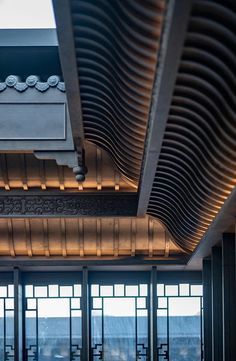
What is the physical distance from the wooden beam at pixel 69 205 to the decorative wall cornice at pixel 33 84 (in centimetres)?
399

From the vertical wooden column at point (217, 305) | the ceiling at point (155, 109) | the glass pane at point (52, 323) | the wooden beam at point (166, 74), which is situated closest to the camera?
the wooden beam at point (166, 74)

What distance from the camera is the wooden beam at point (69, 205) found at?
1823cm

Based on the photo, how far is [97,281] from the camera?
22969 mm

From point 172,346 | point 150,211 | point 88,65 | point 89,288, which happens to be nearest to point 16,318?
point 89,288

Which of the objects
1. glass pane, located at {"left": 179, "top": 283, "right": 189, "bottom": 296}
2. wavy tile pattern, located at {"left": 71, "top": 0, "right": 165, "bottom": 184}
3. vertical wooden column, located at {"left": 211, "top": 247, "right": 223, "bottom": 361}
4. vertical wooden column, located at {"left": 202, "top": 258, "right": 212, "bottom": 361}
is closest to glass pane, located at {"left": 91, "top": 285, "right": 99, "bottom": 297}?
glass pane, located at {"left": 179, "top": 283, "right": 189, "bottom": 296}

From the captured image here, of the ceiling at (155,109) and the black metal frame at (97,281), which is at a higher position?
the ceiling at (155,109)

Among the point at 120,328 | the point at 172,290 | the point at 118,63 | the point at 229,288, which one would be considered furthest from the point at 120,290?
the point at 118,63

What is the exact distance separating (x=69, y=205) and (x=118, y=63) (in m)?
8.31

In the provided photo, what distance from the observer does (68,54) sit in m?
9.90

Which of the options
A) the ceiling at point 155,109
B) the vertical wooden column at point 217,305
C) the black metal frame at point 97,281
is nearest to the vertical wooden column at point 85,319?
the black metal frame at point 97,281

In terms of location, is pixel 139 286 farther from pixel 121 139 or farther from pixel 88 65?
pixel 88 65

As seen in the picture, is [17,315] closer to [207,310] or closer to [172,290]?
[172,290]

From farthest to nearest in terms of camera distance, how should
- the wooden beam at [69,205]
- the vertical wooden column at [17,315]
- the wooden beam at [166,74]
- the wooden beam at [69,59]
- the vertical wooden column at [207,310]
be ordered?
the vertical wooden column at [17,315], the vertical wooden column at [207,310], the wooden beam at [69,205], the wooden beam at [69,59], the wooden beam at [166,74]

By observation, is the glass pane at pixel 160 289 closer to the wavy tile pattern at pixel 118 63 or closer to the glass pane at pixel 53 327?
the glass pane at pixel 53 327
